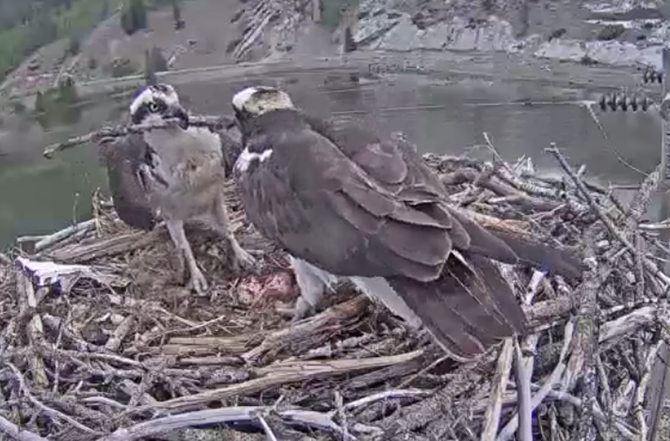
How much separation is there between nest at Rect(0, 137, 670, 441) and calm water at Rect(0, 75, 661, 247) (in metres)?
0.46

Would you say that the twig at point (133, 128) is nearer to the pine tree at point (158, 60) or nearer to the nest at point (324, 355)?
the nest at point (324, 355)

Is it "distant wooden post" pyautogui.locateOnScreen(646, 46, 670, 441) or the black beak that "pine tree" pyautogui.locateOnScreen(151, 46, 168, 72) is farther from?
"distant wooden post" pyautogui.locateOnScreen(646, 46, 670, 441)

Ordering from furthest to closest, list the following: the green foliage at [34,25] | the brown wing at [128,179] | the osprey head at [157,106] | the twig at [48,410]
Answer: the green foliage at [34,25]
the brown wing at [128,179]
the osprey head at [157,106]
the twig at [48,410]

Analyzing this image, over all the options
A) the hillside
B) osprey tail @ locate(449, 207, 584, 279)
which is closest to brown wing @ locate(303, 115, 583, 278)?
osprey tail @ locate(449, 207, 584, 279)

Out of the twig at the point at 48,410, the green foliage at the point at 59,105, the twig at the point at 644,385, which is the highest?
the green foliage at the point at 59,105

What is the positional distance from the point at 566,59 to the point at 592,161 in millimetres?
570

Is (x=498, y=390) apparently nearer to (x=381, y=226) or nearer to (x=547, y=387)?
(x=547, y=387)

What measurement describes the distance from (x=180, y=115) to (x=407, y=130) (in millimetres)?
1120

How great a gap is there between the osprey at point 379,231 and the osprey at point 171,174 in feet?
1.11

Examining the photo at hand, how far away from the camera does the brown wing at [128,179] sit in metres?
2.74

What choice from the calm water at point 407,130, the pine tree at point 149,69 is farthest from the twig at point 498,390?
the pine tree at point 149,69

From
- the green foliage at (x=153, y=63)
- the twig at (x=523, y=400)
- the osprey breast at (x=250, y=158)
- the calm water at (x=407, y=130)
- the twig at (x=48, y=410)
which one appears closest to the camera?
the twig at (x=523, y=400)

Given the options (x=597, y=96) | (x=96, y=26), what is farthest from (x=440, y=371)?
(x=96, y=26)

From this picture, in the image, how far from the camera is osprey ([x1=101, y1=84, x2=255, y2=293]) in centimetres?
251
